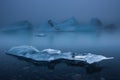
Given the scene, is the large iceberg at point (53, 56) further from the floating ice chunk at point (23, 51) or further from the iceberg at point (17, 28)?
the iceberg at point (17, 28)

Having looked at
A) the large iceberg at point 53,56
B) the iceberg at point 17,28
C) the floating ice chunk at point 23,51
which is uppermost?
the iceberg at point 17,28

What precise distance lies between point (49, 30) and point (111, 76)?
3.52 metres

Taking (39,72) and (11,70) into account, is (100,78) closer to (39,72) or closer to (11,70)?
(39,72)

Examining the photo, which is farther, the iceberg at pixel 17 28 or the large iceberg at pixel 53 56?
the iceberg at pixel 17 28

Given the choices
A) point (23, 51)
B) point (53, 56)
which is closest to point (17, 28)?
point (23, 51)

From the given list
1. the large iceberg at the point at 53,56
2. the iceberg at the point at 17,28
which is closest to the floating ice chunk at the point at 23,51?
the large iceberg at the point at 53,56

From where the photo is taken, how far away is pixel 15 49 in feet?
6.01

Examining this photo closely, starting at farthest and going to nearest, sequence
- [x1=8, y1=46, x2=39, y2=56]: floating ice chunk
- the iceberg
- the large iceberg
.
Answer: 1. the iceberg
2. [x1=8, y1=46, x2=39, y2=56]: floating ice chunk
3. the large iceberg

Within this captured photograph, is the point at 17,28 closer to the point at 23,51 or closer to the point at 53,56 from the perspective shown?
the point at 23,51

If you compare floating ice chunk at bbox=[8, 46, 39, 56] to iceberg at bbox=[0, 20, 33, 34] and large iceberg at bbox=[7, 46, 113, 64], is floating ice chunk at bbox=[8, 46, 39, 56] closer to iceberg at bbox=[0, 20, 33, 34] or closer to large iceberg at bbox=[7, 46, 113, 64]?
large iceberg at bbox=[7, 46, 113, 64]

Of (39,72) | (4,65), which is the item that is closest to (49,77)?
(39,72)

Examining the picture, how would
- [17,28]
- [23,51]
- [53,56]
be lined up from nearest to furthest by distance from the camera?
[53,56], [23,51], [17,28]

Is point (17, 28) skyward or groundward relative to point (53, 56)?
skyward

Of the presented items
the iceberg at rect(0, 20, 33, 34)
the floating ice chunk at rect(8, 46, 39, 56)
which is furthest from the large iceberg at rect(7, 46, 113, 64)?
the iceberg at rect(0, 20, 33, 34)
